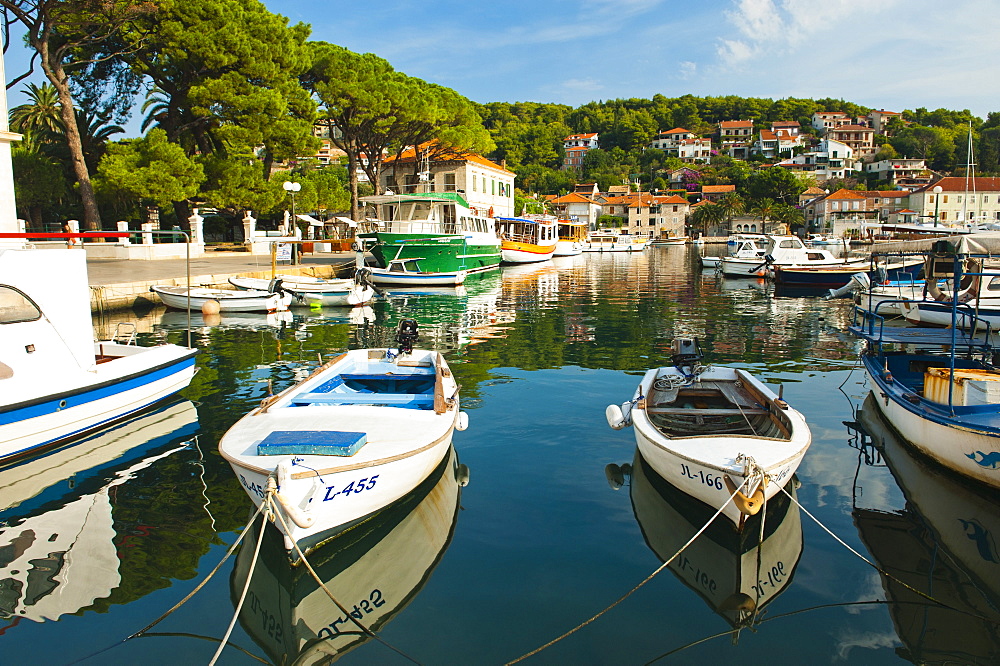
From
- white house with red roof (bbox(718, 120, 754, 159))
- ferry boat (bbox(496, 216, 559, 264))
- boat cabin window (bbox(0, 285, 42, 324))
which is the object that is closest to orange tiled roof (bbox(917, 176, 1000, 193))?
ferry boat (bbox(496, 216, 559, 264))

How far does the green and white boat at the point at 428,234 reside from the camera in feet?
99.6

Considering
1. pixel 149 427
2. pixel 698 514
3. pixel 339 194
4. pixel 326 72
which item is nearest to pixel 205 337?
pixel 149 427

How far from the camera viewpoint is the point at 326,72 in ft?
137

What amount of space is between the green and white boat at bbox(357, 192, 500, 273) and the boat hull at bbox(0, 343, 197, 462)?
19.7 m

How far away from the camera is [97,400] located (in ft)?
29.8

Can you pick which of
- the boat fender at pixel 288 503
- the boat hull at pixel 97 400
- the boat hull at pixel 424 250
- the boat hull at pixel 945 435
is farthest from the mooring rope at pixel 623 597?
the boat hull at pixel 424 250

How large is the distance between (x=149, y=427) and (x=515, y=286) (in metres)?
22.5

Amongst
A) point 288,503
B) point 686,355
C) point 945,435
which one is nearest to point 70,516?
point 288,503

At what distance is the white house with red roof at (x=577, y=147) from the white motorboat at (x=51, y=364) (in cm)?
13421

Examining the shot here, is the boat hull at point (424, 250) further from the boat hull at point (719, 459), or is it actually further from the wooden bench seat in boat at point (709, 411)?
the boat hull at point (719, 459)

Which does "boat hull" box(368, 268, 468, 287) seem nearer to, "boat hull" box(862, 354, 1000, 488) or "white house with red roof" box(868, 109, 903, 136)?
"boat hull" box(862, 354, 1000, 488)

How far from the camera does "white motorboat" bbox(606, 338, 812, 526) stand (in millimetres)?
5552

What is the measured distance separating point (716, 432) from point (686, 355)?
189cm

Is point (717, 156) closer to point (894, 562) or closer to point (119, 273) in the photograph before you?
point (119, 273)
